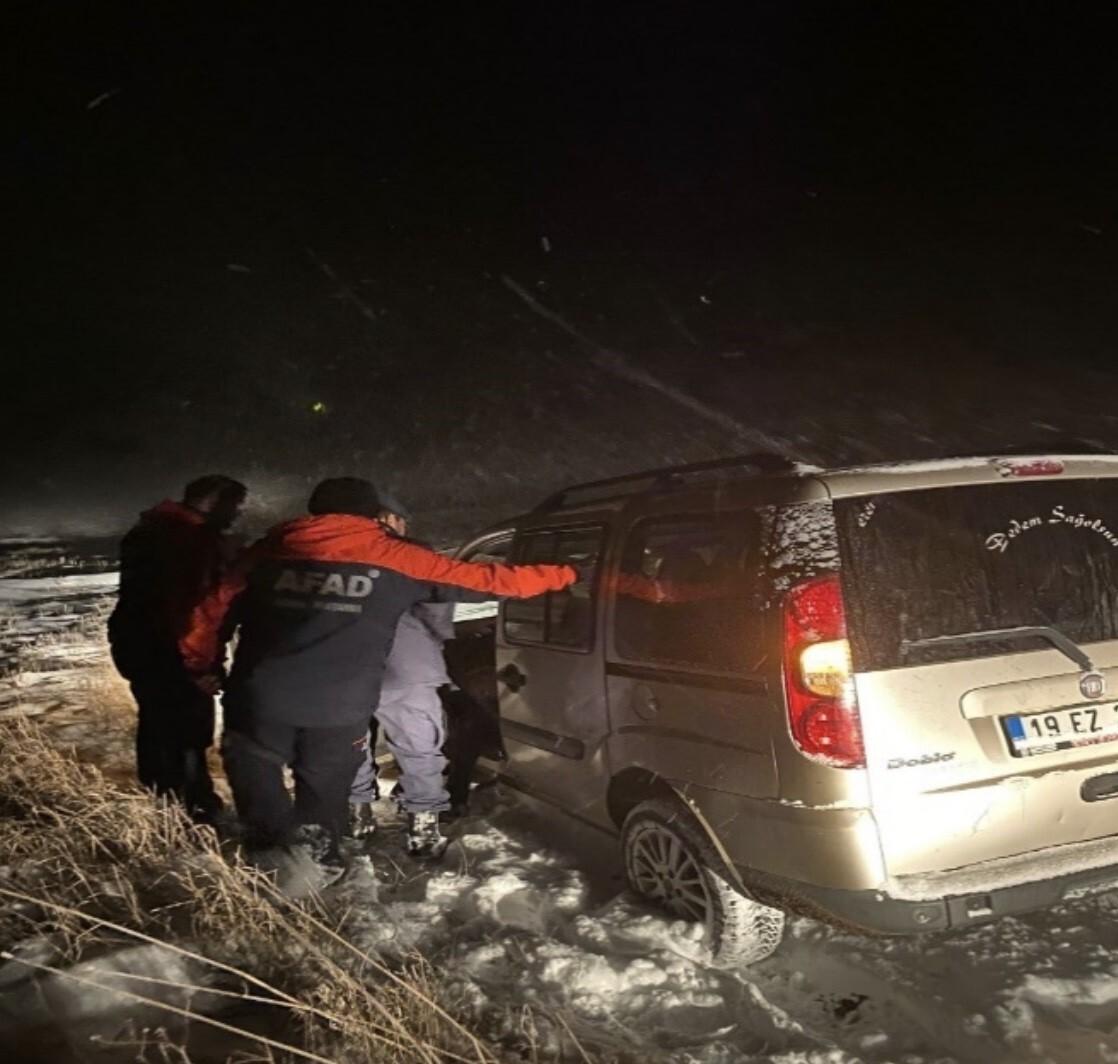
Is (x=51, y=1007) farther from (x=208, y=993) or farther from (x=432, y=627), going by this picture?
(x=432, y=627)

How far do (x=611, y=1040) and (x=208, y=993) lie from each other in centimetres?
125

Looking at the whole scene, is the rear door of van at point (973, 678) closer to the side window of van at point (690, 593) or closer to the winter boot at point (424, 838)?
the side window of van at point (690, 593)

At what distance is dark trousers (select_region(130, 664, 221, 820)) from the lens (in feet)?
15.6

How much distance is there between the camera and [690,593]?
10.7 ft

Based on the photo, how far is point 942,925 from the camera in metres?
2.72

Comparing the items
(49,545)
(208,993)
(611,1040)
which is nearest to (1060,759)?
(611,1040)

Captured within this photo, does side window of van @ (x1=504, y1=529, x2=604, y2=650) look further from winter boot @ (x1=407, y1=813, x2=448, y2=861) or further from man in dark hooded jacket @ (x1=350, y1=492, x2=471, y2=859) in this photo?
winter boot @ (x1=407, y1=813, x2=448, y2=861)

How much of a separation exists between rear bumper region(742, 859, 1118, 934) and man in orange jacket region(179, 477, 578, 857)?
1.64 meters

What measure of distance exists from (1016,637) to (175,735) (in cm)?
412

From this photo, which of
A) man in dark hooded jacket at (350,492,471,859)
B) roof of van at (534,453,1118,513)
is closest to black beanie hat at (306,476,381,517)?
man in dark hooded jacket at (350,492,471,859)

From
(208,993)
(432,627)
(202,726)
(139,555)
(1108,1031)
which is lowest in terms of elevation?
(1108,1031)

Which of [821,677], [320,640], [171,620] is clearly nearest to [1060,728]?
[821,677]

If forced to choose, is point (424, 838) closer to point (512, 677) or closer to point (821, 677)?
point (512, 677)

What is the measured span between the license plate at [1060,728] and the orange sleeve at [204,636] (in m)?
3.45
